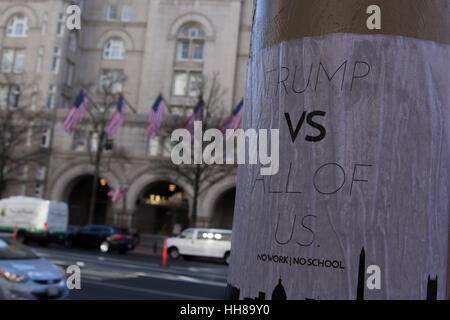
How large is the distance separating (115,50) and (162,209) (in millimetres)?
14499

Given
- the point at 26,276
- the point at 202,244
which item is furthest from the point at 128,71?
the point at 26,276

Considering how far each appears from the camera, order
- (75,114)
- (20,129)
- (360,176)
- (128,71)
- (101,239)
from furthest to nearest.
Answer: (128,71) < (20,129) < (101,239) < (75,114) < (360,176)

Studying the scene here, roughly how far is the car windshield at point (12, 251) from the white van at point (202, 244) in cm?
1488

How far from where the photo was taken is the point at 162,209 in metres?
45.6

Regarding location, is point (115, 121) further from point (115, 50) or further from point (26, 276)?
point (26, 276)

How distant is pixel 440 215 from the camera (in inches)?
68.4

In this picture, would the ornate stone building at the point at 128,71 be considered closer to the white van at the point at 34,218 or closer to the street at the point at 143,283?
the white van at the point at 34,218

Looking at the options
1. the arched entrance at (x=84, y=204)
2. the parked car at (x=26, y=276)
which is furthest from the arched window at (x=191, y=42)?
A: the parked car at (x=26, y=276)

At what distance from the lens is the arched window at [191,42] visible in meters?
44.5

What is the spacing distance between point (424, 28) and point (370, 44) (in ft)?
0.65

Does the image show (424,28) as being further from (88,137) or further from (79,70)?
(79,70)

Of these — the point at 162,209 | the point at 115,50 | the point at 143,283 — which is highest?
the point at 115,50

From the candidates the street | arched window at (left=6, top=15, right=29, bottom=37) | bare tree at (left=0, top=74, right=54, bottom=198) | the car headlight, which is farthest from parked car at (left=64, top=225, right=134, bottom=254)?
arched window at (left=6, top=15, right=29, bottom=37)

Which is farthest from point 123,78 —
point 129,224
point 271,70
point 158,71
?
point 271,70
